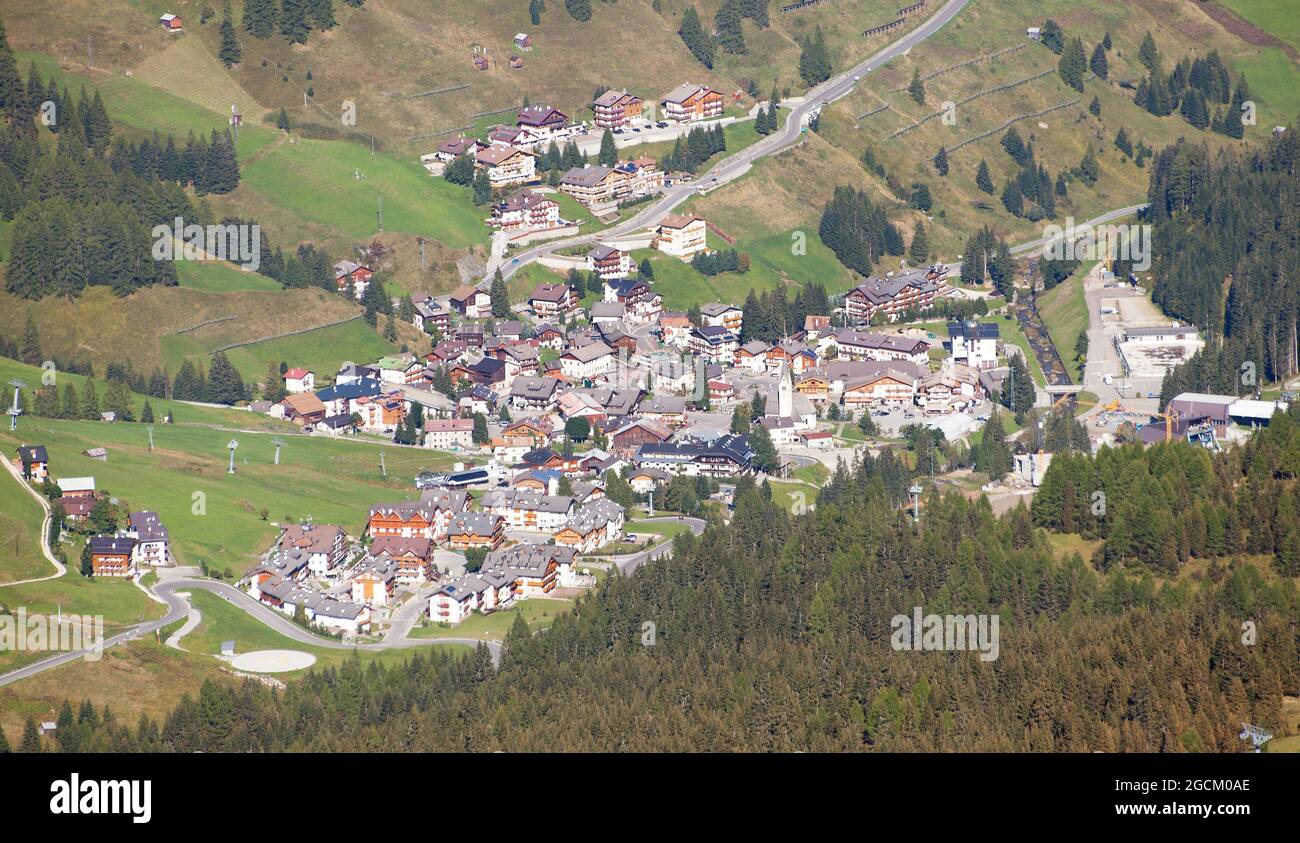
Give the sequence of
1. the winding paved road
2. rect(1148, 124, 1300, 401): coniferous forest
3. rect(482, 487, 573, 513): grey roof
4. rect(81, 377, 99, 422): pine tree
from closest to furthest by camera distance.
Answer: the winding paved road, rect(482, 487, 573, 513): grey roof, rect(81, 377, 99, 422): pine tree, rect(1148, 124, 1300, 401): coniferous forest

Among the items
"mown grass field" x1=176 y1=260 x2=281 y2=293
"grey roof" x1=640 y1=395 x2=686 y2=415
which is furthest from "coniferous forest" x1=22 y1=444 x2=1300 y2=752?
"mown grass field" x1=176 y1=260 x2=281 y2=293

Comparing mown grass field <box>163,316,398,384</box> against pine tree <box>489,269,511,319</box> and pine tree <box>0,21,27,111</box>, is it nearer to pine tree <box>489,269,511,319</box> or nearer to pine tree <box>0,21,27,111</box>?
pine tree <box>489,269,511,319</box>

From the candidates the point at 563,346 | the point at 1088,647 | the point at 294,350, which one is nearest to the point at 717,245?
the point at 563,346

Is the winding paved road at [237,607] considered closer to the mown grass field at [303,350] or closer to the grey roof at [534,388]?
the grey roof at [534,388]

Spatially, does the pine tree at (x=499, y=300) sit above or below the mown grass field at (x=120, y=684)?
above

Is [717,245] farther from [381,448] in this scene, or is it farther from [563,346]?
[381,448]

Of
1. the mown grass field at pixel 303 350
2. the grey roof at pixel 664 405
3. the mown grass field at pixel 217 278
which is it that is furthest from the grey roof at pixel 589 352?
the mown grass field at pixel 217 278
